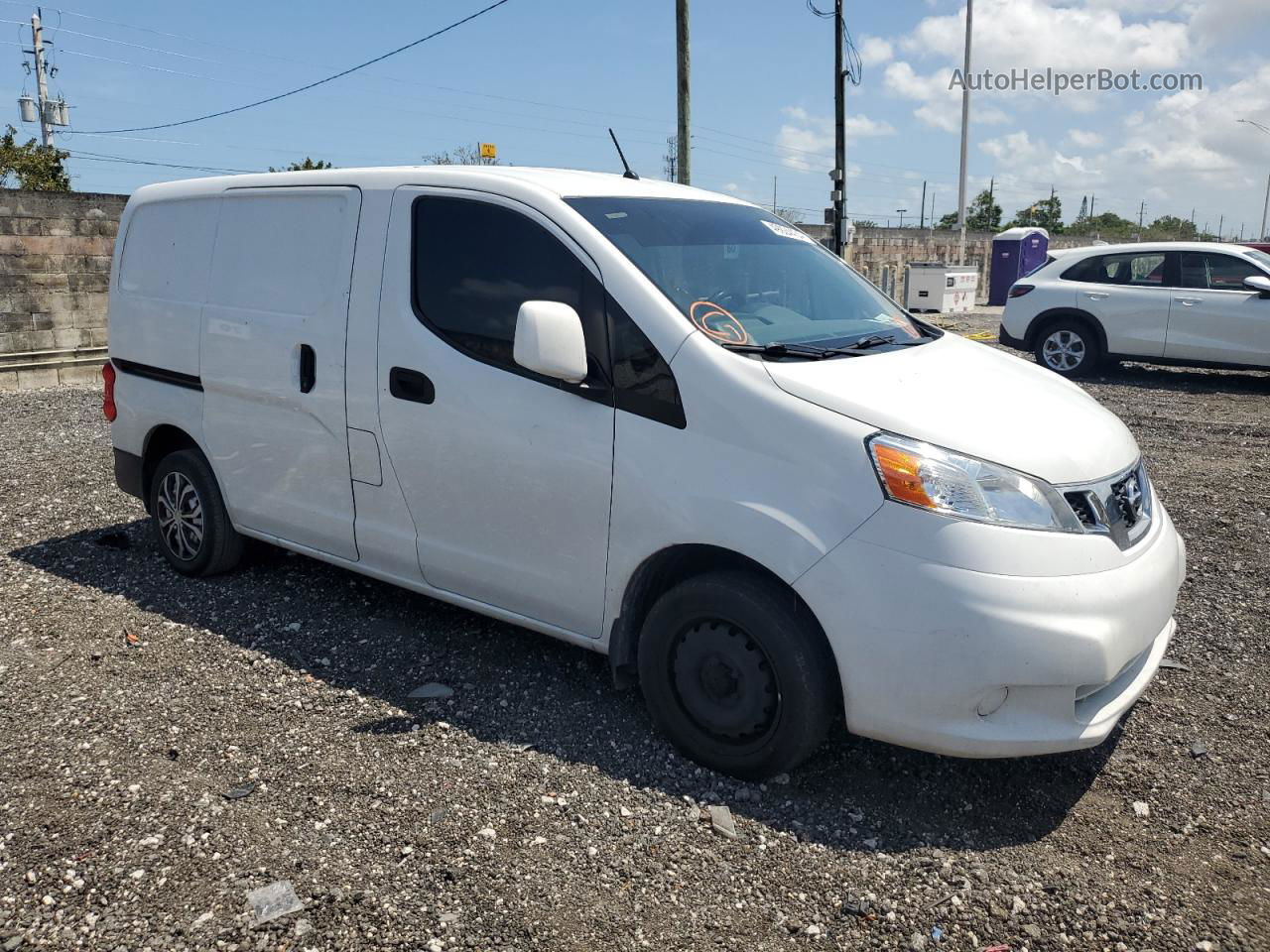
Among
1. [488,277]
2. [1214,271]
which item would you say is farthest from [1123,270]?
[488,277]

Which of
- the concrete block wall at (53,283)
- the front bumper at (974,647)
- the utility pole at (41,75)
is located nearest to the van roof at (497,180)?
the front bumper at (974,647)

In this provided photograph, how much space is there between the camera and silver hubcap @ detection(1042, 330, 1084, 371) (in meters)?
12.6

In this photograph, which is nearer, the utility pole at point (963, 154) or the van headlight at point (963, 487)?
the van headlight at point (963, 487)

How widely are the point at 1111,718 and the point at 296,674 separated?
3103mm

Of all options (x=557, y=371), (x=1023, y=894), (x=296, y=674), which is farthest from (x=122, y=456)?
(x=1023, y=894)

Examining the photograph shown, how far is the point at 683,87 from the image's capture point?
16.5 m

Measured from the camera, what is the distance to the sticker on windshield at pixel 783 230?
172 inches

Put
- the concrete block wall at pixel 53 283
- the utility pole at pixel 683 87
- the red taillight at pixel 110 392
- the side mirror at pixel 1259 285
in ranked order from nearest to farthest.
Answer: the red taillight at pixel 110 392
the side mirror at pixel 1259 285
the concrete block wall at pixel 53 283
the utility pole at pixel 683 87

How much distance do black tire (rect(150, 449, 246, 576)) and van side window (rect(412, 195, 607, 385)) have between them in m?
1.92

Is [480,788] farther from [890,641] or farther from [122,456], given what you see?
[122,456]

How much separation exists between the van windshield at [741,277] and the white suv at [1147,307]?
29.8 feet

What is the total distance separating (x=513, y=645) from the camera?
4.50m

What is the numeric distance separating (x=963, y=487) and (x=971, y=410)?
1.29 ft

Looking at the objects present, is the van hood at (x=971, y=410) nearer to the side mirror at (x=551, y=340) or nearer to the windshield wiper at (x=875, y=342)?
the windshield wiper at (x=875, y=342)
